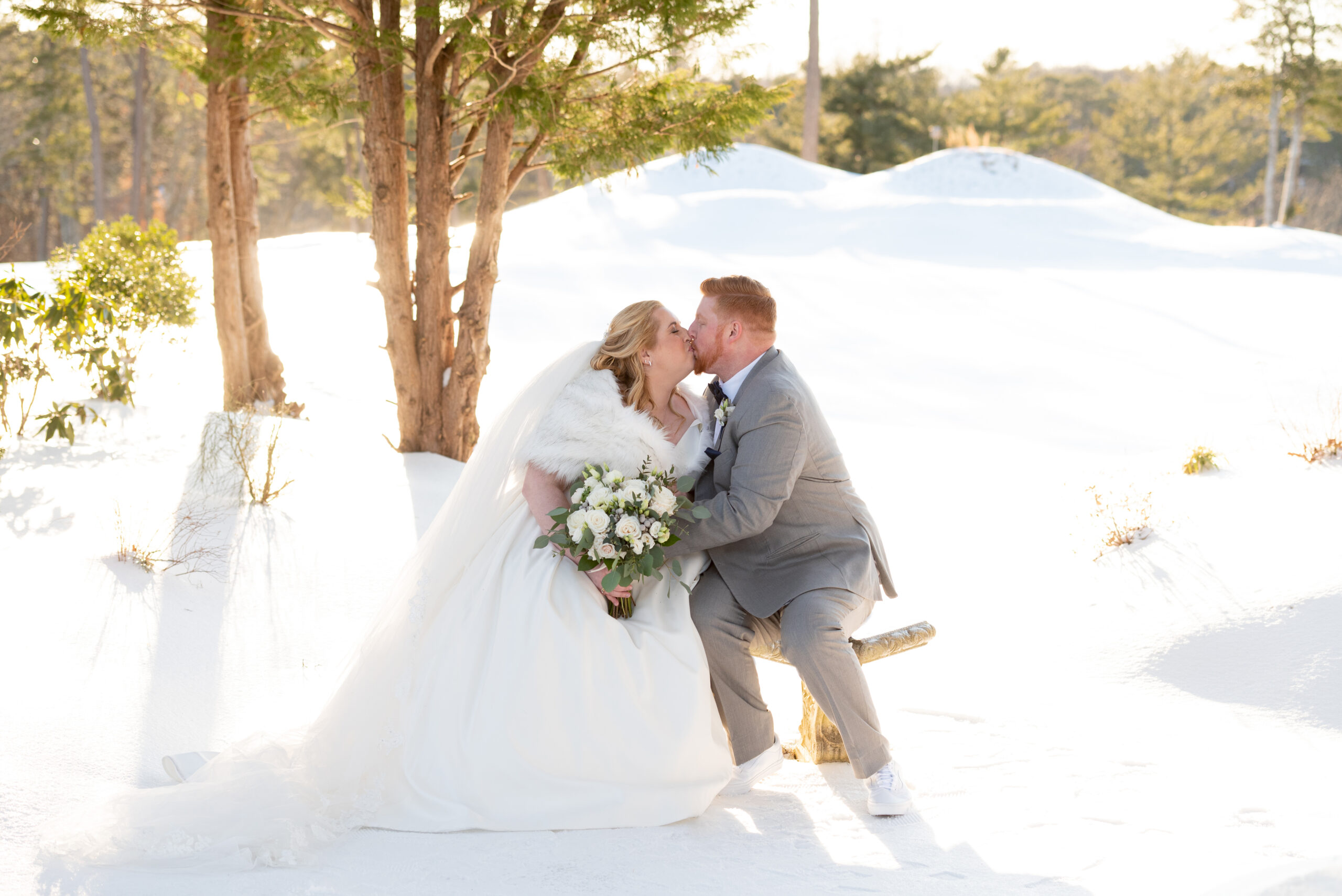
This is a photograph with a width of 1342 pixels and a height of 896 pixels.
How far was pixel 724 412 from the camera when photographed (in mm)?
3314

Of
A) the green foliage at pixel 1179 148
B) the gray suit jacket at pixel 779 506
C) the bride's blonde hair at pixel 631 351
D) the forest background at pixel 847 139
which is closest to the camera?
the gray suit jacket at pixel 779 506

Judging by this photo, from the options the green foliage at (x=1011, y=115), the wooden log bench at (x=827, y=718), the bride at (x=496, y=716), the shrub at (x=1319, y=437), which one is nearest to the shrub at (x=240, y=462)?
the bride at (x=496, y=716)

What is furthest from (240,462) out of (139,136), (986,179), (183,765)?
→ (139,136)

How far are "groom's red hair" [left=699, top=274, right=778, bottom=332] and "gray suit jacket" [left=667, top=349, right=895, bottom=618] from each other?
12 centimetres

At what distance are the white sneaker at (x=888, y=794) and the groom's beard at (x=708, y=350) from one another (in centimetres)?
141

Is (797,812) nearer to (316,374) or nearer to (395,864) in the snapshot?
(395,864)

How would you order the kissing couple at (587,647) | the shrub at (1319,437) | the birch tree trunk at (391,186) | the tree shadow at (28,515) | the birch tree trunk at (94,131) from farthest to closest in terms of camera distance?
the birch tree trunk at (94,131) < the birch tree trunk at (391,186) < the shrub at (1319,437) < the tree shadow at (28,515) < the kissing couple at (587,647)

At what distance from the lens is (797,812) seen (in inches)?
120

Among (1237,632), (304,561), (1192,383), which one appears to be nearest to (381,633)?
(304,561)

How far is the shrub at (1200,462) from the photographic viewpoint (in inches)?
249

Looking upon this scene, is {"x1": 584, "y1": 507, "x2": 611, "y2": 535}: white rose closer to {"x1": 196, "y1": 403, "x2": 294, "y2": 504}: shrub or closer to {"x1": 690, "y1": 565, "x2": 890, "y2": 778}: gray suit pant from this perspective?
{"x1": 690, "y1": 565, "x2": 890, "y2": 778}: gray suit pant

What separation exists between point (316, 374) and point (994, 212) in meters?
12.4

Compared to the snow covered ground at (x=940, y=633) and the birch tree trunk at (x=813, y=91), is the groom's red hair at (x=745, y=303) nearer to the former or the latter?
the snow covered ground at (x=940, y=633)

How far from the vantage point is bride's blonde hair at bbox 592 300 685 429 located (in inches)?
128
